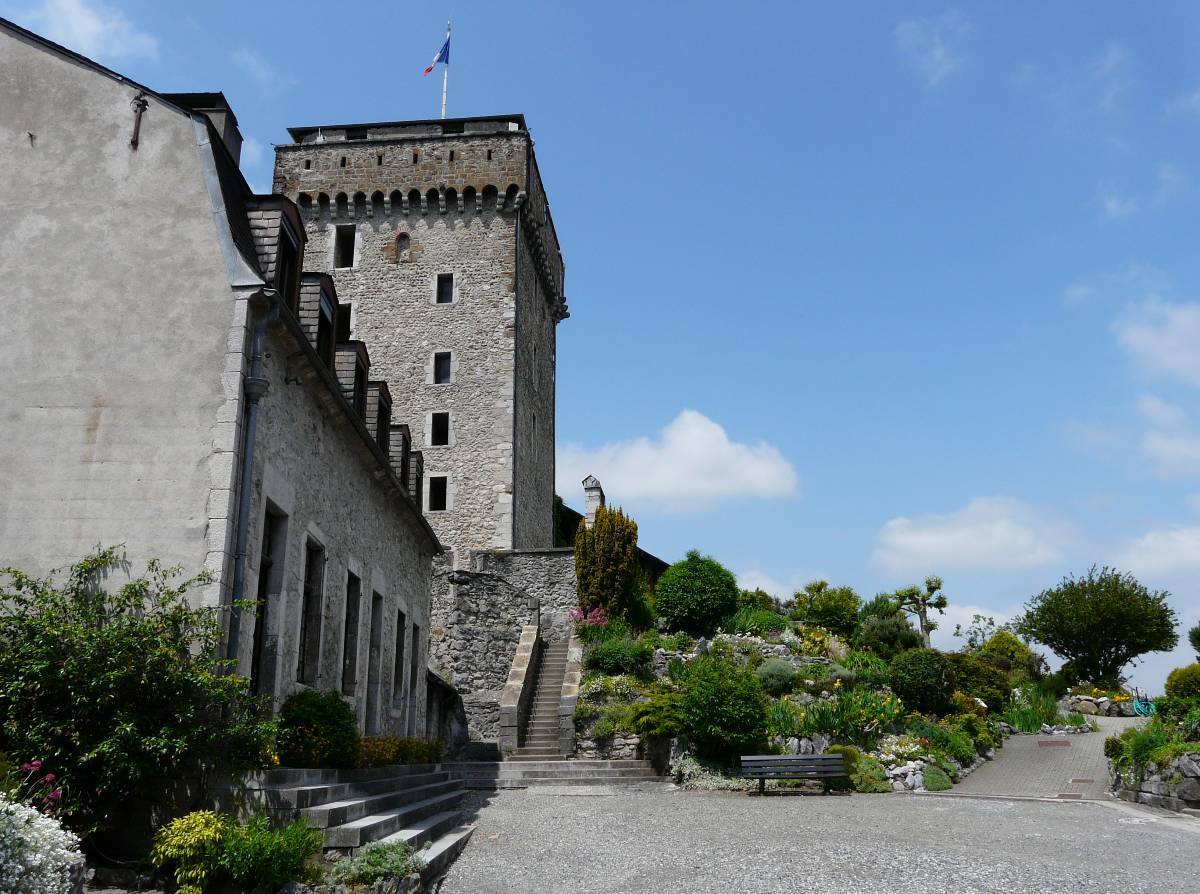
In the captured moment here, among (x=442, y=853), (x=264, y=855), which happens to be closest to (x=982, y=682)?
(x=442, y=853)

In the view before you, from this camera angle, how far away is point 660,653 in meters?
24.7

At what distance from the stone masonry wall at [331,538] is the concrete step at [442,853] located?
84.1 inches

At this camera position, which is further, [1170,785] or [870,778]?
[870,778]

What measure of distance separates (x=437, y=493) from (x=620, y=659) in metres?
10.5

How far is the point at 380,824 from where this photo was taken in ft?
27.9

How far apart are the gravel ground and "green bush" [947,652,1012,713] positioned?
12096 mm

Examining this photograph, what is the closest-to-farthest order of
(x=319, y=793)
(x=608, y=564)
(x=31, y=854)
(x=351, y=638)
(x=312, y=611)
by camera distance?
(x=31, y=854), (x=319, y=793), (x=312, y=611), (x=351, y=638), (x=608, y=564)

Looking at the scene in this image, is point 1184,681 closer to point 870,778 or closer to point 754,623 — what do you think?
point 754,623

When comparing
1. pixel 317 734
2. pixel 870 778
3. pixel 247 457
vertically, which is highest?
pixel 247 457

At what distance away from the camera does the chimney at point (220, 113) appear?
1135 centimetres

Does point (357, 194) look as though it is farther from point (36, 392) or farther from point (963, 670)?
point (36, 392)

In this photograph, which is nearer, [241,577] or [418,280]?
[241,577]

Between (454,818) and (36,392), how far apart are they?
628cm

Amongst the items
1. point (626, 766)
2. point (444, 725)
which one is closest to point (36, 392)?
point (626, 766)
